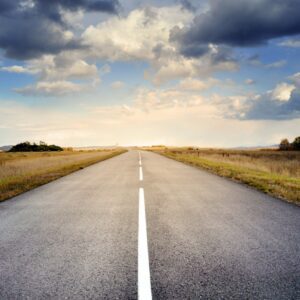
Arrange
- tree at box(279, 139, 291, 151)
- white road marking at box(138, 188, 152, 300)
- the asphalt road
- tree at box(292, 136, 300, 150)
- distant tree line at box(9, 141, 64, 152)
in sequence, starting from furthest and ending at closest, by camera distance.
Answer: distant tree line at box(9, 141, 64, 152), tree at box(279, 139, 291, 151), tree at box(292, 136, 300, 150), the asphalt road, white road marking at box(138, 188, 152, 300)

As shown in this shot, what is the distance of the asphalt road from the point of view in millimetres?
3465

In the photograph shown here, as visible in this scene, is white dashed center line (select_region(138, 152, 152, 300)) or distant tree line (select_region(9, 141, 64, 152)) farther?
distant tree line (select_region(9, 141, 64, 152))

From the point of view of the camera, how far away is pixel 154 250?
15.6 ft

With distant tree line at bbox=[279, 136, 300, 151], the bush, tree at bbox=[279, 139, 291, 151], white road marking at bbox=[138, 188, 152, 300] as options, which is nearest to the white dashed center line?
white road marking at bbox=[138, 188, 152, 300]

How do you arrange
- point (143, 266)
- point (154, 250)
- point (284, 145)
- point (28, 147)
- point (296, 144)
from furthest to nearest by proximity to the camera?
point (28, 147), point (284, 145), point (296, 144), point (154, 250), point (143, 266)

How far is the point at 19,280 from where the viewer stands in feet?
12.2

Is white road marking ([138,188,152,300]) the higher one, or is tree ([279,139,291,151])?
tree ([279,139,291,151])

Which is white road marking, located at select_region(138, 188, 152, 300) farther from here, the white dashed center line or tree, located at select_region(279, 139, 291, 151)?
tree, located at select_region(279, 139, 291, 151)

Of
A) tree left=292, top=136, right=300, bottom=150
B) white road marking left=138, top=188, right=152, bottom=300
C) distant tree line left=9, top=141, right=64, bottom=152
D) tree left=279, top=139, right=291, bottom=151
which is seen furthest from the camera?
distant tree line left=9, top=141, right=64, bottom=152

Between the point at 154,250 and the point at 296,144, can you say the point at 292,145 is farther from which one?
the point at 154,250

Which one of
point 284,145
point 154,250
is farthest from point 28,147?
point 154,250

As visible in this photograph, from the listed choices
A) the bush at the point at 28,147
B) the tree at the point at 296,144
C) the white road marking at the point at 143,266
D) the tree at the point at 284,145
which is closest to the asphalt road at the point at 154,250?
the white road marking at the point at 143,266

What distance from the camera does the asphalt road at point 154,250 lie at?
3465mm

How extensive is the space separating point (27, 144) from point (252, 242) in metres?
103
